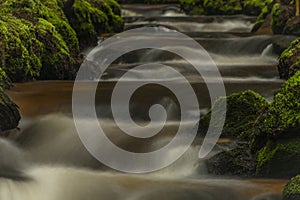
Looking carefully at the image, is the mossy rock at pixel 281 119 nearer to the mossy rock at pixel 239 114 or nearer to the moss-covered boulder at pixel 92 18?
the mossy rock at pixel 239 114

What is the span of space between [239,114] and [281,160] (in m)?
1.21

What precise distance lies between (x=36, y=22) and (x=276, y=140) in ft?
19.8

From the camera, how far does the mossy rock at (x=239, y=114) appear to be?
641cm

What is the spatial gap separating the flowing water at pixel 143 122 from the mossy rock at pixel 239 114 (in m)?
0.32

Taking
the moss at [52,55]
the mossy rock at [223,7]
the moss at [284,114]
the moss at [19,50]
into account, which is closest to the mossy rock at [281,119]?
the moss at [284,114]

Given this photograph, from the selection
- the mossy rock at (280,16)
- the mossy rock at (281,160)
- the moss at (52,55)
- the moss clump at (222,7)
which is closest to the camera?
the mossy rock at (281,160)

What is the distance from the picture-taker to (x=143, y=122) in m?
7.18

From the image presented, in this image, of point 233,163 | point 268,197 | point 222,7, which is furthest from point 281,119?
point 222,7

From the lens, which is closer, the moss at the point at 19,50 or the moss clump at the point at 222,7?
the moss at the point at 19,50

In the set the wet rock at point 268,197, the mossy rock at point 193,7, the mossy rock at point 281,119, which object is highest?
the mossy rock at point 281,119

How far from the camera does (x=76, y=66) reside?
407 inches

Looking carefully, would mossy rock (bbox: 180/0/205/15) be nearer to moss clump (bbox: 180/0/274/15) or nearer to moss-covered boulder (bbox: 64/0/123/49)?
moss clump (bbox: 180/0/274/15)

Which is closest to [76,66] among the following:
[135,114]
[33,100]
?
[33,100]

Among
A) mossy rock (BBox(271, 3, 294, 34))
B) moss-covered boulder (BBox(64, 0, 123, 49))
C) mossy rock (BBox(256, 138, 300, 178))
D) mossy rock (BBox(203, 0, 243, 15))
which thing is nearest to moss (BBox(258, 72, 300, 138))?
mossy rock (BBox(256, 138, 300, 178))
